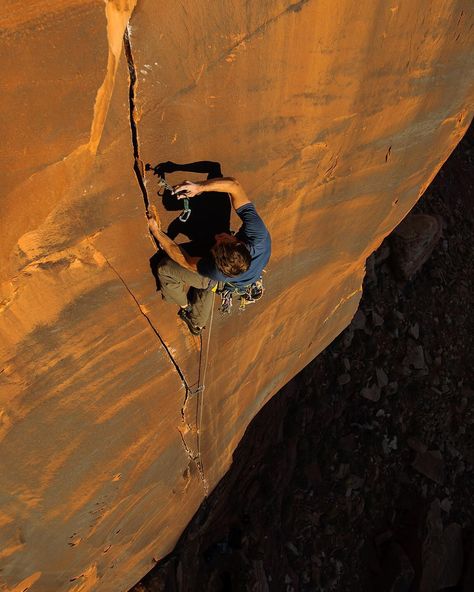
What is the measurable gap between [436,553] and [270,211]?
20.9ft

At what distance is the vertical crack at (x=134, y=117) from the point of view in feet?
6.64

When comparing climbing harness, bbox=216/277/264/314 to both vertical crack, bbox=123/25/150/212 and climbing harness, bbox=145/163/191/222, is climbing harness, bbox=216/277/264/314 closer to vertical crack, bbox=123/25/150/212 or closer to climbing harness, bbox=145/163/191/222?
climbing harness, bbox=145/163/191/222

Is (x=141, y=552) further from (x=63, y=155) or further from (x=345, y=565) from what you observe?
(x=63, y=155)

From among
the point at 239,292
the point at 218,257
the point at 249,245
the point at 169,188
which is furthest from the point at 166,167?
the point at 239,292

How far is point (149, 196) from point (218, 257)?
1.37ft

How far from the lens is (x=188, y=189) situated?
246 centimetres

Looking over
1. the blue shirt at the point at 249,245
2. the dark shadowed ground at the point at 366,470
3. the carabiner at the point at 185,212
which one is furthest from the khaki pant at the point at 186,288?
the dark shadowed ground at the point at 366,470

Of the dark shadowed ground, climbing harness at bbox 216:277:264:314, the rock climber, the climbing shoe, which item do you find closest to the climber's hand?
the rock climber

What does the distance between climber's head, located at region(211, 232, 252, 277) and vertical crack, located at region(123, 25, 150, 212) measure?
39cm

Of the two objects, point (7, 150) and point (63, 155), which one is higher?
point (7, 150)

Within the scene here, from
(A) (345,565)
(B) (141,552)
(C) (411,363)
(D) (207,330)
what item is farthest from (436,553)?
(D) (207,330)

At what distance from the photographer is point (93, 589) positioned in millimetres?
4648

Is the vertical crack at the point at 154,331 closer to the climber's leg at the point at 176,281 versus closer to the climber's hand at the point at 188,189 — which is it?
the climber's leg at the point at 176,281

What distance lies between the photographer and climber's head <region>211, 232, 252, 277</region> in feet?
8.60
